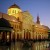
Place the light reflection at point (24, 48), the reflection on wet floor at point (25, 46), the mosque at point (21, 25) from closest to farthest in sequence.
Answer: the light reflection at point (24, 48) < the reflection on wet floor at point (25, 46) < the mosque at point (21, 25)

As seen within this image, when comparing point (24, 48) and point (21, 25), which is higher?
point (21, 25)

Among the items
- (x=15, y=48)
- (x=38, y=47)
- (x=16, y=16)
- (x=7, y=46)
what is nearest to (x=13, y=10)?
(x=16, y=16)

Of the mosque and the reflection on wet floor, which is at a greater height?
the mosque

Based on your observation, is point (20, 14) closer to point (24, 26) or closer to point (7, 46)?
point (24, 26)

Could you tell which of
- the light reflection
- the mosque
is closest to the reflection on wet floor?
the light reflection

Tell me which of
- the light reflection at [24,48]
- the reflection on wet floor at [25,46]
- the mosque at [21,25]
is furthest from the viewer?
the mosque at [21,25]

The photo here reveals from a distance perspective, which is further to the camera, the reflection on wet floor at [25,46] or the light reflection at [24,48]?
the reflection on wet floor at [25,46]

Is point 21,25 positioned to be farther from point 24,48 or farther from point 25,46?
point 24,48

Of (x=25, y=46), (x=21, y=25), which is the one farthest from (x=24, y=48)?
(x=21, y=25)

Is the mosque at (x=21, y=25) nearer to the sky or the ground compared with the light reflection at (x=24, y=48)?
nearer to the sky

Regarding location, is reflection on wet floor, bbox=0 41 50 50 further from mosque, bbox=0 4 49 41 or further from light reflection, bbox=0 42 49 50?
mosque, bbox=0 4 49 41

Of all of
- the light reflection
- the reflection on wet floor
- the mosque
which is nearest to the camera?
the light reflection

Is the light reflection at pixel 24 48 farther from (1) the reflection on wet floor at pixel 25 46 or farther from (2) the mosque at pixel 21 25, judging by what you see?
(2) the mosque at pixel 21 25

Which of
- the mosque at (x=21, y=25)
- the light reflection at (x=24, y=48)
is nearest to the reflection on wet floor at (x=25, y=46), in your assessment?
the light reflection at (x=24, y=48)
